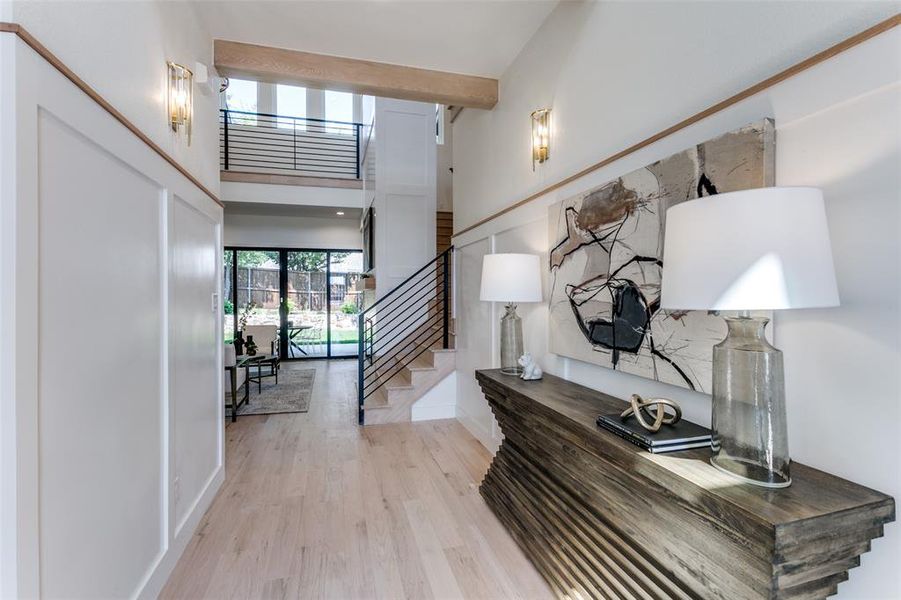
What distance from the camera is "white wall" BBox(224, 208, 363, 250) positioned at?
7.76m

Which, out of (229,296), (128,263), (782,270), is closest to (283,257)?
(229,296)

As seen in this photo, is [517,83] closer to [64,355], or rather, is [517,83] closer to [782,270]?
[782,270]

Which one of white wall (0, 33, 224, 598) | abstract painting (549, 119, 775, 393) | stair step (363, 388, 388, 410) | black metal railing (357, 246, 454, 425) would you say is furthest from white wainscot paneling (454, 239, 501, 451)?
white wall (0, 33, 224, 598)

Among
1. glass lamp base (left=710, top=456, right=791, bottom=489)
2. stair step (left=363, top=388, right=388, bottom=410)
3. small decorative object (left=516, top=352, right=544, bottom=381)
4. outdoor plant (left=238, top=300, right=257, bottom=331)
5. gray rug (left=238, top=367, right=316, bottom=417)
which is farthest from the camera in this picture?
outdoor plant (left=238, top=300, right=257, bottom=331)

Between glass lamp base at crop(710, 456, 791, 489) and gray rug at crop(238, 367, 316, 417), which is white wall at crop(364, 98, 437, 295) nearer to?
gray rug at crop(238, 367, 316, 417)

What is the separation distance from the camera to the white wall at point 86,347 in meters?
0.96

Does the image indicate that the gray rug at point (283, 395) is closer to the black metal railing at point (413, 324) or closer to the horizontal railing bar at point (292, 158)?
the black metal railing at point (413, 324)

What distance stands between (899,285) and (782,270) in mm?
292

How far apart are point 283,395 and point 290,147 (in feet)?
16.0

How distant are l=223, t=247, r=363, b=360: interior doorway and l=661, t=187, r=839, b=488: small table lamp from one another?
284 inches

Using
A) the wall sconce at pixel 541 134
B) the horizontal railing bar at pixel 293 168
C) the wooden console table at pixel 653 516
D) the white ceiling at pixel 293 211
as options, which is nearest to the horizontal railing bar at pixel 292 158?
the horizontal railing bar at pixel 293 168

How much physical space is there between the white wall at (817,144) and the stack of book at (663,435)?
124mm

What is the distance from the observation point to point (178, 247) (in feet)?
6.56

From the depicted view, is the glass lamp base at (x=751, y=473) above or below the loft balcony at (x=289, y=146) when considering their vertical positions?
below
